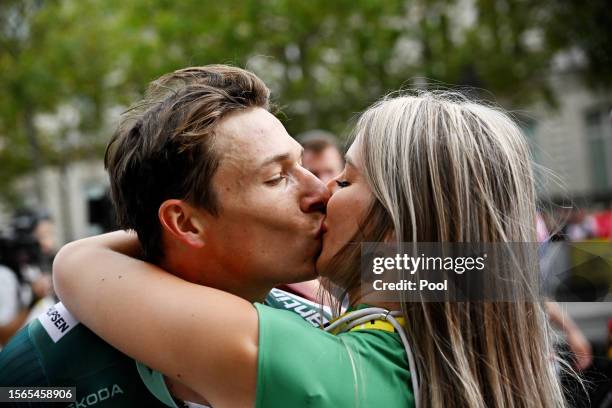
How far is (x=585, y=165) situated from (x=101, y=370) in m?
27.1

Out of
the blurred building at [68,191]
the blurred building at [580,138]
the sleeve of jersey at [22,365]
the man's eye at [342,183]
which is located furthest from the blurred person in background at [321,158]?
the blurred building at [580,138]

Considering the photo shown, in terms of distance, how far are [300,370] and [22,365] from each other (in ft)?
2.73

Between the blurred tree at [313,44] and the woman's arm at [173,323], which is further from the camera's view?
the blurred tree at [313,44]

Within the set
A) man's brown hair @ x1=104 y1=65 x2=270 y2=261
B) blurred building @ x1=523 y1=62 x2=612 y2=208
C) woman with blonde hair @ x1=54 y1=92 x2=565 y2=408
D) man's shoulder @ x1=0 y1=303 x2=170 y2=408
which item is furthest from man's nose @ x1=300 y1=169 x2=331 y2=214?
blurred building @ x1=523 y1=62 x2=612 y2=208

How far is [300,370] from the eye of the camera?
4.88ft

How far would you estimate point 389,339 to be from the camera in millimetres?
1649

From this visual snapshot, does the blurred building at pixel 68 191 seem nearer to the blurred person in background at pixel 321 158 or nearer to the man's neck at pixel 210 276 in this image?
the blurred person in background at pixel 321 158

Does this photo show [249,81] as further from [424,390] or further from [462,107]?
[424,390]

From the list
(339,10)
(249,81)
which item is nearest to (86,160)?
(339,10)

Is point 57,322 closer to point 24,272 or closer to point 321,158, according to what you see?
point 321,158

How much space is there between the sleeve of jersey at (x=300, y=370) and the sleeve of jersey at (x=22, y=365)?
68cm

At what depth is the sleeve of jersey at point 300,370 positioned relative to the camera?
1481mm

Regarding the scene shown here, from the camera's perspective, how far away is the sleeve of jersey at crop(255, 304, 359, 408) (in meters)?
1.48

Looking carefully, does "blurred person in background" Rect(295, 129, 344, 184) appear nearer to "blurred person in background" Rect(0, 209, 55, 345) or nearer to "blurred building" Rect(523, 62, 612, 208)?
"blurred person in background" Rect(0, 209, 55, 345)
